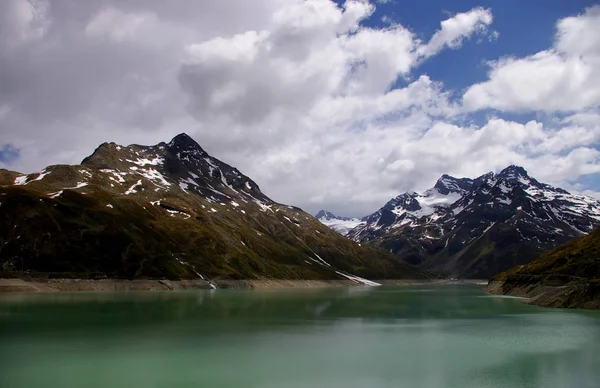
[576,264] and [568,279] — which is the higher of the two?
[576,264]

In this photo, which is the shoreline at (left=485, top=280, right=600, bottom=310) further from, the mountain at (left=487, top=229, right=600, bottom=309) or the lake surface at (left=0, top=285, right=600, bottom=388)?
the lake surface at (left=0, top=285, right=600, bottom=388)

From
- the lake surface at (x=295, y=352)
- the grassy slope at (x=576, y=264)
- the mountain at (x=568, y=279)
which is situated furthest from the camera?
the grassy slope at (x=576, y=264)

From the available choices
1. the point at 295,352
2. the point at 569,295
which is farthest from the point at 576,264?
the point at 295,352

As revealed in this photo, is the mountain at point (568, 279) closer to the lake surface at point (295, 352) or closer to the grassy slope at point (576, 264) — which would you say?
the grassy slope at point (576, 264)

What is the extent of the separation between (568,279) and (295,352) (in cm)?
8700

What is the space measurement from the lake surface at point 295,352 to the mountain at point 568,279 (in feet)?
86.3

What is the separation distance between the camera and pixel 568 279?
110 meters

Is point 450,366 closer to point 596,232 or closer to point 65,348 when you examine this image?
point 65,348

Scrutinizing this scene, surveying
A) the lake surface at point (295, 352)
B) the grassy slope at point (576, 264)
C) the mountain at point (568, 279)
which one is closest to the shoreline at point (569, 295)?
the mountain at point (568, 279)

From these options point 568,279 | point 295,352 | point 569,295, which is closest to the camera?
point 295,352

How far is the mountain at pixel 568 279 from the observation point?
9450 cm

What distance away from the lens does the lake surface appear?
34.1 m

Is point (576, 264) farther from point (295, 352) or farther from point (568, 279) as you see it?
point (295, 352)

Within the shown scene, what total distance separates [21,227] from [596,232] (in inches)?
6930
